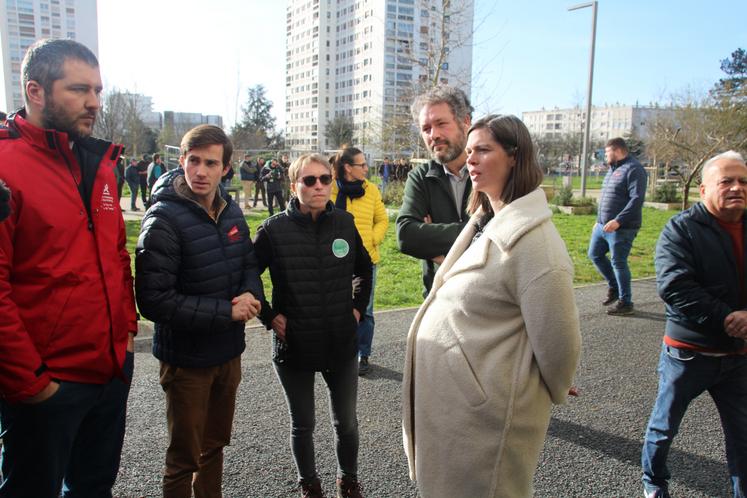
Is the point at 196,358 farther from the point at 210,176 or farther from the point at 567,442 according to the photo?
the point at 567,442

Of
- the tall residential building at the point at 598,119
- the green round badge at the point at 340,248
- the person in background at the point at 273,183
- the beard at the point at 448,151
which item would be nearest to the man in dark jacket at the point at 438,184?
the beard at the point at 448,151

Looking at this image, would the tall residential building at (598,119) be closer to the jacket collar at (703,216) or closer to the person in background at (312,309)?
the jacket collar at (703,216)

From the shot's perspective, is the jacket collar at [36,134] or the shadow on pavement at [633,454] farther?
the shadow on pavement at [633,454]

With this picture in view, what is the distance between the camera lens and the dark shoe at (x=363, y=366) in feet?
15.9

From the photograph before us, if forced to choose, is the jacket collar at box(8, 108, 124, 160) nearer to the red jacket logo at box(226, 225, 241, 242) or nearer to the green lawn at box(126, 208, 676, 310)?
the red jacket logo at box(226, 225, 241, 242)

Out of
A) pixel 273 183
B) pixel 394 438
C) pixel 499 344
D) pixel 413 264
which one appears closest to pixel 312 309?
pixel 499 344

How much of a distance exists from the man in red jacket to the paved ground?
1.12 meters

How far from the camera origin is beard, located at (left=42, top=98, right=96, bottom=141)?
2125mm

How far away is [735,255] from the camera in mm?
2893

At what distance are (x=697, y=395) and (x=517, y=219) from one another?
1.85 meters

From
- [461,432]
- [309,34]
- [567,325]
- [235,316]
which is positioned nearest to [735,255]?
[567,325]

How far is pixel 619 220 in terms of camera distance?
675cm

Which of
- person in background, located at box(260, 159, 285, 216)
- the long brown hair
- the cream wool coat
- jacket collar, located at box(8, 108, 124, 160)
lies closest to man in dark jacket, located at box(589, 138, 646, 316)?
the long brown hair

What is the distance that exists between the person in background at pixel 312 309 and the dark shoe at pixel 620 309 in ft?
16.2
